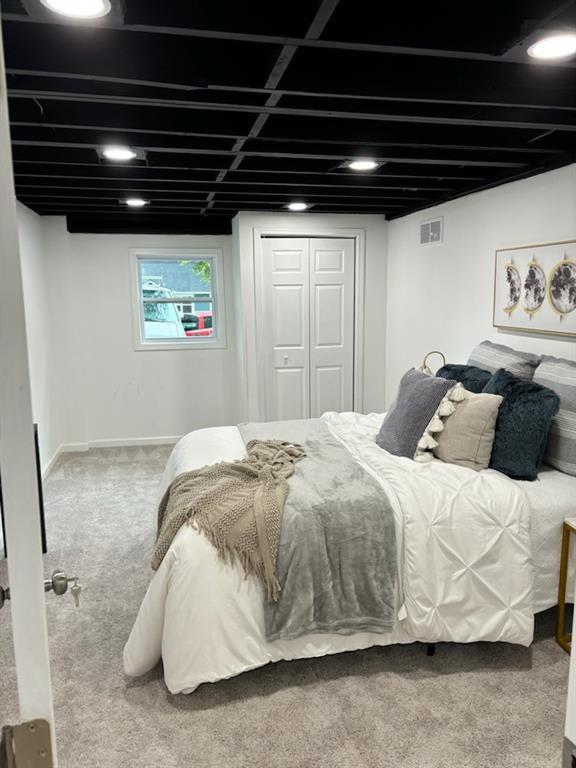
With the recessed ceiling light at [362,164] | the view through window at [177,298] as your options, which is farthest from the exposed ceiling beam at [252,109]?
the view through window at [177,298]

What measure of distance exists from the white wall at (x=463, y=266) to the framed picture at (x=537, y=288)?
2.7 inches

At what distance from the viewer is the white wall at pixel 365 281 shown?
5109 mm

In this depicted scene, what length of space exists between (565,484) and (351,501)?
99 cm

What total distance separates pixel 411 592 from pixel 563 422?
106cm

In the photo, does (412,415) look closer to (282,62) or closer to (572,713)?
(282,62)

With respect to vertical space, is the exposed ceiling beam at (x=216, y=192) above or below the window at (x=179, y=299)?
above

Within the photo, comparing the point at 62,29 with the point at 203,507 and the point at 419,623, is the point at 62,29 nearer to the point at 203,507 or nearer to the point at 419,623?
the point at 203,507

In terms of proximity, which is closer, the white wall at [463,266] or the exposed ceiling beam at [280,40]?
the exposed ceiling beam at [280,40]

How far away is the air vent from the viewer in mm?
4277

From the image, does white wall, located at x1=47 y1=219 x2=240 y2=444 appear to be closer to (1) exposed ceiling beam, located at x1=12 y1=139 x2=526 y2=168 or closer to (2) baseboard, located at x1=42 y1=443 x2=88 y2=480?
(2) baseboard, located at x1=42 y1=443 x2=88 y2=480

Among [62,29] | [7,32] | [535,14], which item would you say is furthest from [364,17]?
[7,32]

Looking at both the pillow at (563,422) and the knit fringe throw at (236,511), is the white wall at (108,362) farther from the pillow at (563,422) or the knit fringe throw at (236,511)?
the pillow at (563,422)

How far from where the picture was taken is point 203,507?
2.36 m

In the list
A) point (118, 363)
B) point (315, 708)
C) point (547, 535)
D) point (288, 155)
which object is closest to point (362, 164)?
point (288, 155)
